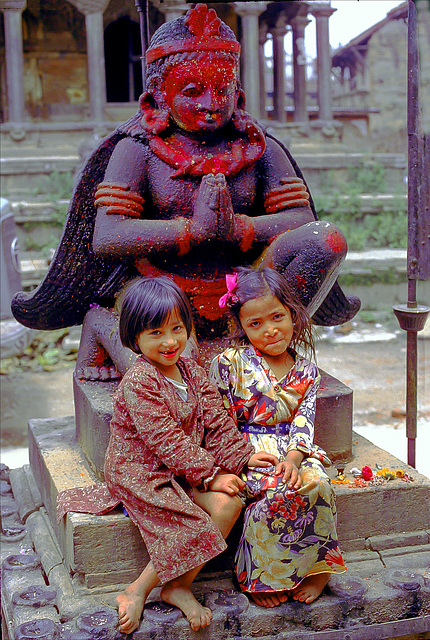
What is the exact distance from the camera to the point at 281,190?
8.97 feet

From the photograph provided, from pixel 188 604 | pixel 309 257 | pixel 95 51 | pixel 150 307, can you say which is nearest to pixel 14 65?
pixel 95 51

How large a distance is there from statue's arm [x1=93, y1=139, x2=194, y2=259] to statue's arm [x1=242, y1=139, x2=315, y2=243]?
32 cm

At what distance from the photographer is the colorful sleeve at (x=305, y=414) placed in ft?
7.36

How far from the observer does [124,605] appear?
7.00 feet

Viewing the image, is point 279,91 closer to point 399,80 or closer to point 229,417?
point 399,80

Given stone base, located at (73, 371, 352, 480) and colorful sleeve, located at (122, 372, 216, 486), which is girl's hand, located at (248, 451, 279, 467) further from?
stone base, located at (73, 371, 352, 480)

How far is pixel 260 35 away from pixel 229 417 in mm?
13051

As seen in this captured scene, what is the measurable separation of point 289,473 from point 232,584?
444mm

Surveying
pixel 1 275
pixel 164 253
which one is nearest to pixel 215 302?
pixel 164 253

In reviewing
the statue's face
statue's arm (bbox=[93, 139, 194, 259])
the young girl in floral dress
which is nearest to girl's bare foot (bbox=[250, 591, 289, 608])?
the young girl in floral dress

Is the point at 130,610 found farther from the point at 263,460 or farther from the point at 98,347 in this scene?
the point at 98,347

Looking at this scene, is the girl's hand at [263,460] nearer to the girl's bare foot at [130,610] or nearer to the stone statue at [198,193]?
the girl's bare foot at [130,610]

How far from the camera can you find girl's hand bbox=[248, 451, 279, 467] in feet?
7.20

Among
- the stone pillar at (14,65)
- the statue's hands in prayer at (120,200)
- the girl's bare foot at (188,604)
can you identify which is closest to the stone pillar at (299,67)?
the stone pillar at (14,65)
